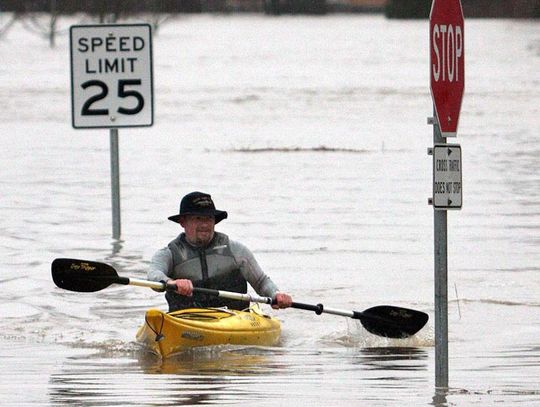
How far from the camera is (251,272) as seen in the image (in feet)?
42.9

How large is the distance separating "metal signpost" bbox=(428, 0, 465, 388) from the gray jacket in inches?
130

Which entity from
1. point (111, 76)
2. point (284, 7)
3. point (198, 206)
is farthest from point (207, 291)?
point (284, 7)

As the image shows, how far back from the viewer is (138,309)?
15406mm

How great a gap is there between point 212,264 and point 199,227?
1.01 feet

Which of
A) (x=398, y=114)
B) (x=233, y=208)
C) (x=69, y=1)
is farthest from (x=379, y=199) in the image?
(x=69, y=1)

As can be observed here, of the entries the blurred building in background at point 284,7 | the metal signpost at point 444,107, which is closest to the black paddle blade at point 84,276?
the metal signpost at point 444,107

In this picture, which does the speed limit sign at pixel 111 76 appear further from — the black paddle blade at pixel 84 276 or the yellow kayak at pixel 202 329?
the black paddle blade at pixel 84 276

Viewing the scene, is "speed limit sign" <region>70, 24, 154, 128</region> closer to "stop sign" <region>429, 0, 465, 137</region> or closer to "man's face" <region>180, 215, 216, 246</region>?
"man's face" <region>180, 215, 216, 246</region>

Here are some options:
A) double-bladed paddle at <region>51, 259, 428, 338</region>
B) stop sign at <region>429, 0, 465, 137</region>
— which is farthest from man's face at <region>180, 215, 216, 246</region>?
stop sign at <region>429, 0, 465, 137</region>

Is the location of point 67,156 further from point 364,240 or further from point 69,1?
point 69,1

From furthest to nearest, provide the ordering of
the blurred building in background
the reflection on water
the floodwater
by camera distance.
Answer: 1. the blurred building in background
2. the floodwater
3. the reflection on water

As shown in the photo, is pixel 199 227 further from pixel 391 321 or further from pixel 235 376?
pixel 235 376

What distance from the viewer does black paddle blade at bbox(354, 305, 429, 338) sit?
40.6ft

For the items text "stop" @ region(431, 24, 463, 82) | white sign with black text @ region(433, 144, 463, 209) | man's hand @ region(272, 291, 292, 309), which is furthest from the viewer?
man's hand @ region(272, 291, 292, 309)
